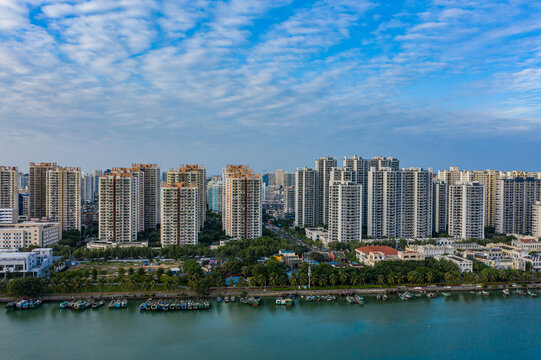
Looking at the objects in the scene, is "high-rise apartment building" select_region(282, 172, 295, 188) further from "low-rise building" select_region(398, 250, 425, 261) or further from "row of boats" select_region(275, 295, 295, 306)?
"row of boats" select_region(275, 295, 295, 306)

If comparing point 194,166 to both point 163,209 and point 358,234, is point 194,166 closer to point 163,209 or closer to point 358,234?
point 163,209

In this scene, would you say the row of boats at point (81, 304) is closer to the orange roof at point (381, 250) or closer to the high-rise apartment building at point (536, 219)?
the orange roof at point (381, 250)

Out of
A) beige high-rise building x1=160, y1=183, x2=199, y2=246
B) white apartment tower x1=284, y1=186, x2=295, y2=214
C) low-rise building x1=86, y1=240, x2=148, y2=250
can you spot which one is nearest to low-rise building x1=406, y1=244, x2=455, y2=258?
beige high-rise building x1=160, y1=183, x2=199, y2=246

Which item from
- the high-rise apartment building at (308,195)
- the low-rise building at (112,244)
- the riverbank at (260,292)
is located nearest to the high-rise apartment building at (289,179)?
the high-rise apartment building at (308,195)

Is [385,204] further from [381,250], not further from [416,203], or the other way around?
[381,250]

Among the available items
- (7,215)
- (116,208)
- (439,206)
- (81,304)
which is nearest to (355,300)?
(81,304)

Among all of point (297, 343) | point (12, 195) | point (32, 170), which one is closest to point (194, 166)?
point (32, 170)
